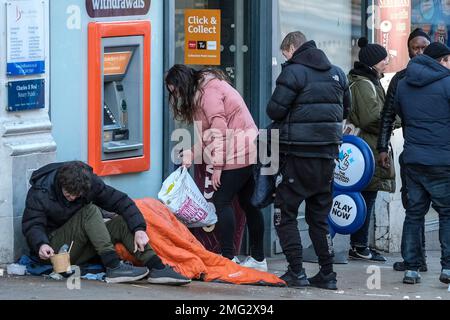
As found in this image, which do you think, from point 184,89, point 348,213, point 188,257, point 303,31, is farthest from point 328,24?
point 188,257

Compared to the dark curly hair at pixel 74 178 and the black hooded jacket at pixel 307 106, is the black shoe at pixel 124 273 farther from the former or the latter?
the black hooded jacket at pixel 307 106

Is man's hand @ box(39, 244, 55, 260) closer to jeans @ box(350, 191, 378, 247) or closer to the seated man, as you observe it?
the seated man

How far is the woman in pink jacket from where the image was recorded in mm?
8211

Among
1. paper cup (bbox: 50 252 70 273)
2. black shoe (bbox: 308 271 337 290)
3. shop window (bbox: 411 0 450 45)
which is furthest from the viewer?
shop window (bbox: 411 0 450 45)

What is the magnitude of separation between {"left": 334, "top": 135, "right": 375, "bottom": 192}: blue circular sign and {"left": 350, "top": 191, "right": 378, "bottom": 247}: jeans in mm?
382

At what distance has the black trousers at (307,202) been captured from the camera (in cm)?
777

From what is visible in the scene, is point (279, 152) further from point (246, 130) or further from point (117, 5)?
point (117, 5)

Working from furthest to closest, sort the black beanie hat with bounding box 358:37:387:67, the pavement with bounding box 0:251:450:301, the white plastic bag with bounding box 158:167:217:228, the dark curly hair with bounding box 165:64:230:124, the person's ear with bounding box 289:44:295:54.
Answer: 1. the black beanie hat with bounding box 358:37:387:67
2. the white plastic bag with bounding box 158:167:217:228
3. the dark curly hair with bounding box 165:64:230:124
4. the person's ear with bounding box 289:44:295:54
5. the pavement with bounding box 0:251:450:301

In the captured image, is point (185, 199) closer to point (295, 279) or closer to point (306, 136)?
point (295, 279)

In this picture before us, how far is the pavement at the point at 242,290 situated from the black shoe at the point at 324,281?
0.20 ft

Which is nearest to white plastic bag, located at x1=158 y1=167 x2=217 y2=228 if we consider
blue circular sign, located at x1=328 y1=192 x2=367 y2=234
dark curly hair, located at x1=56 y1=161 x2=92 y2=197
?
dark curly hair, located at x1=56 y1=161 x2=92 y2=197

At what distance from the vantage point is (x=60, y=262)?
23.9 feet

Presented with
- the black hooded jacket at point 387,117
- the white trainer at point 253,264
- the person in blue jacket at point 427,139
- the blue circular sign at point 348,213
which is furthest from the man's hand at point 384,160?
the white trainer at point 253,264

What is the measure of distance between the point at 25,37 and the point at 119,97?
1.07 metres
